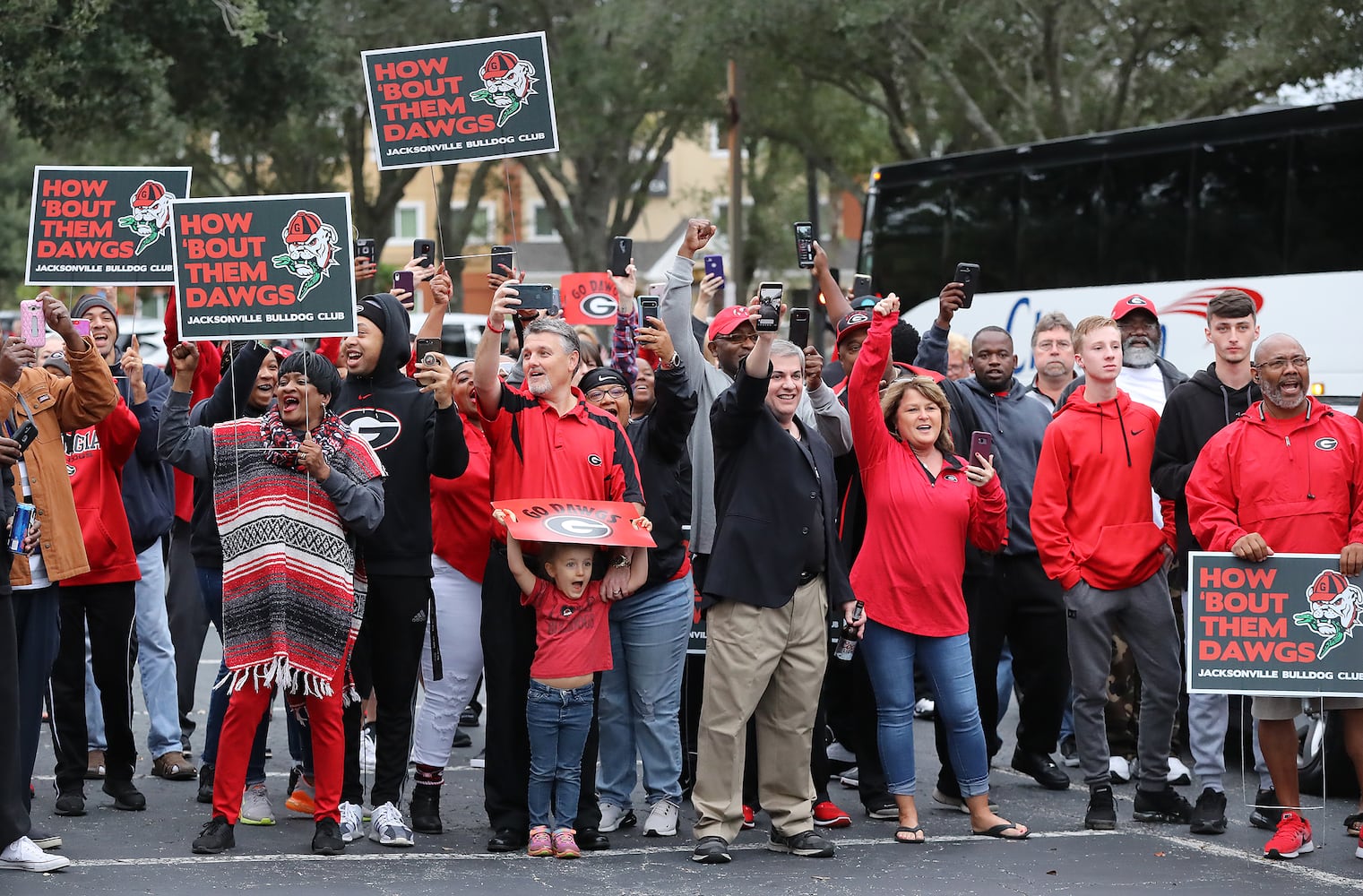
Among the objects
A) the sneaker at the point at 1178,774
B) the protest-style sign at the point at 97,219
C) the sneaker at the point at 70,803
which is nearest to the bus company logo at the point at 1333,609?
the sneaker at the point at 1178,774

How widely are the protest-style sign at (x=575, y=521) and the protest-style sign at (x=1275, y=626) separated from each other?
2.30m

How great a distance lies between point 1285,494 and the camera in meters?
7.14

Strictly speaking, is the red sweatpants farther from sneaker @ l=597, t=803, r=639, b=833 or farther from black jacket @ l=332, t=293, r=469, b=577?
sneaker @ l=597, t=803, r=639, b=833

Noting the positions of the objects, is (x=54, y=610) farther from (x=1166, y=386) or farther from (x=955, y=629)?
(x=1166, y=386)

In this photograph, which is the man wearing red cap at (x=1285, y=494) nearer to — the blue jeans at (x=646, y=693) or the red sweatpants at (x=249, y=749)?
the blue jeans at (x=646, y=693)

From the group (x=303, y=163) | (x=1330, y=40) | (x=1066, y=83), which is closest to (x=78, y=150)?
(x=303, y=163)

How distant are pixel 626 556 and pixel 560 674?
1.81ft

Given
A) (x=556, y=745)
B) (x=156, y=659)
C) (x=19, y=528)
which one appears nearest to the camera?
(x=19, y=528)

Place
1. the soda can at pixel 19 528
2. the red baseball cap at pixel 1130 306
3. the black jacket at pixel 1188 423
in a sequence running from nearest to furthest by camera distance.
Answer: the soda can at pixel 19 528 → the black jacket at pixel 1188 423 → the red baseball cap at pixel 1130 306

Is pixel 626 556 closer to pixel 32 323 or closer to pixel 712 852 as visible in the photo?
pixel 712 852

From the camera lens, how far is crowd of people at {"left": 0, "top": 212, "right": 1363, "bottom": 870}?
267 inches

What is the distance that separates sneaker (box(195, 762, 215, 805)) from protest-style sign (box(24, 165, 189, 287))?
2.61m

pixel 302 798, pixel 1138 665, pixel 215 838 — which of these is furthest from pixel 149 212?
pixel 1138 665

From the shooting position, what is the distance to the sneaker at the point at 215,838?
6.73 meters
